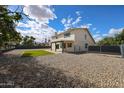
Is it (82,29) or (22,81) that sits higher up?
(82,29)

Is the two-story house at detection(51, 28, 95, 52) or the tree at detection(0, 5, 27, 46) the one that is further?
the two-story house at detection(51, 28, 95, 52)

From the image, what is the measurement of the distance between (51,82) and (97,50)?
16.2 m

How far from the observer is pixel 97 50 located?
2120cm

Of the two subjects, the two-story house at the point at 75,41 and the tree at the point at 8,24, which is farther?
the two-story house at the point at 75,41

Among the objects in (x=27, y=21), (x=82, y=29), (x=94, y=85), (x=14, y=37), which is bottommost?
(x=94, y=85)

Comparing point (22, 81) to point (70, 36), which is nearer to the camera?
point (22, 81)

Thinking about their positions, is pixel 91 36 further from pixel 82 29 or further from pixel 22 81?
pixel 22 81

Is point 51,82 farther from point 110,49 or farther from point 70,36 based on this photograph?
point 70,36

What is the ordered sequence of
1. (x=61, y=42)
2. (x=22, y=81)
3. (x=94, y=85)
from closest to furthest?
(x=94, y=85), (x=22, y=81), (x=61, y=42)

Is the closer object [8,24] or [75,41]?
[8,24]
